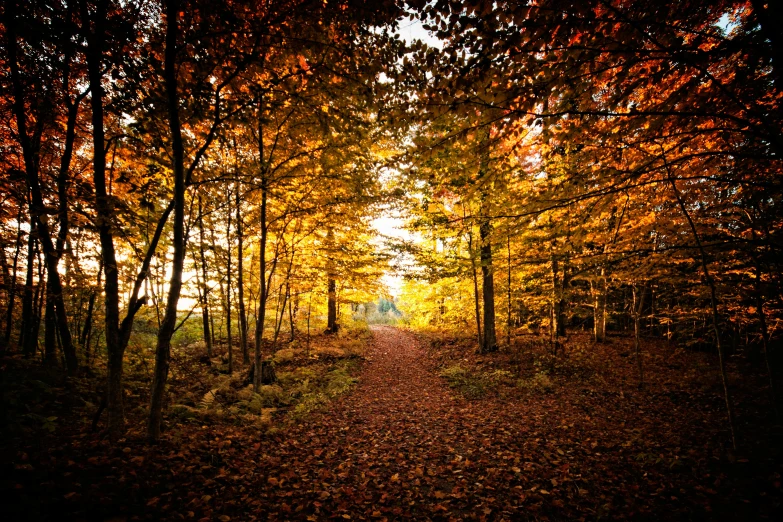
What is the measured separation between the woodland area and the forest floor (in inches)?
1.8

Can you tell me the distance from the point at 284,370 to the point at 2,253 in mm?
8263

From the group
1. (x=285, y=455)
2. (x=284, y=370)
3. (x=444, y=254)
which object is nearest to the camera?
(x=285, y=455)

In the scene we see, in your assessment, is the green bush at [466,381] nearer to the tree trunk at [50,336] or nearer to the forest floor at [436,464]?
the forest floor at [436,464]

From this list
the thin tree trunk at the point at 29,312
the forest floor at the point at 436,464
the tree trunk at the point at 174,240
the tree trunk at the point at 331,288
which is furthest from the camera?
the tree trunk at the point at 331,288

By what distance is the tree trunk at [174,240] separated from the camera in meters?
4.20

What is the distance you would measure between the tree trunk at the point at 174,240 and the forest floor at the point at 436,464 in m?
0.66

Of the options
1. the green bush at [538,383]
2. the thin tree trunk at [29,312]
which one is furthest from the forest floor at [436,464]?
the thin tree trunk at [29,312]

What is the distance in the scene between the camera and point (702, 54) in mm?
2674

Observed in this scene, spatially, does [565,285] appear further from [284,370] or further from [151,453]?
[151,453]

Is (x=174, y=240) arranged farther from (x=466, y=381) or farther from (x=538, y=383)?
(x=538, y=383)

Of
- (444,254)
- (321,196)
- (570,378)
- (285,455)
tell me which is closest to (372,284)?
(444,254)

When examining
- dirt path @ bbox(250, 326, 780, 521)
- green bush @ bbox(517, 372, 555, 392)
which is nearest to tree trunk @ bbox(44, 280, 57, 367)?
dirt path @ bbox(250, 326, 780, 521)

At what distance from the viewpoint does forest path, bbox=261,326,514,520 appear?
4340 mm

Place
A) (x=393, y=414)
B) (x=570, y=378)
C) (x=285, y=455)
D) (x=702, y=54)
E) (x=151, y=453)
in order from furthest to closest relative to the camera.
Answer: (x=570, y=378), (x=393, y=414), (x=285, y=455), (x=151, y=453), (x=702, y=54)
